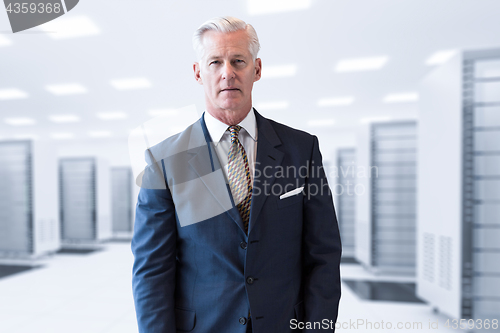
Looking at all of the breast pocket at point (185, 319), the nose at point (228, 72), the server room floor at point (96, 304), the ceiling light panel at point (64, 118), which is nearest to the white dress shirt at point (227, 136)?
the nose at point (228, 72)

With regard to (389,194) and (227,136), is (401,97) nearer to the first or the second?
(389,194)

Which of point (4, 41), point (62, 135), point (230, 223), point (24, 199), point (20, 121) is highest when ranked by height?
point (4, 41)

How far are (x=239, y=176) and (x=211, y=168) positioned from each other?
0.40 feet

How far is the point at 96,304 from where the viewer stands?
152 inches

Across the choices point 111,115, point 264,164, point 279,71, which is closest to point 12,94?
point 111,115

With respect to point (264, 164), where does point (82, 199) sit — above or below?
below

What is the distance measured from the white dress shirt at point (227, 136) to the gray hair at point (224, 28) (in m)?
0.27

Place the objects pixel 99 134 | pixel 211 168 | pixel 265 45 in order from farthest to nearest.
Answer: pixel 99 134 < pixel 265 45 < pixel 211 168

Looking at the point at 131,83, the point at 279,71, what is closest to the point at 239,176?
the point at 279,71

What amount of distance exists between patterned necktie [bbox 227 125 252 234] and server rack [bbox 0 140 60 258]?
701cm

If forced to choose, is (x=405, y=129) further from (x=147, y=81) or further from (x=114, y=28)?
(x=147, y=81)

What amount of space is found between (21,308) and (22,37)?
181 inches

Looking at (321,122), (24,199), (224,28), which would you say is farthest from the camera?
(321,122)

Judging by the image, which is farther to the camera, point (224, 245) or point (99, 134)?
point (99, 134)
